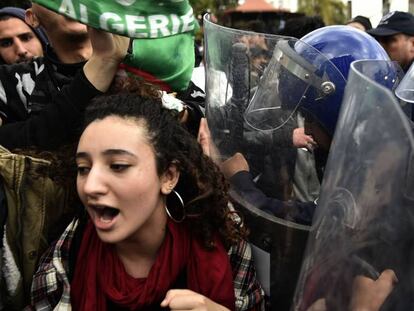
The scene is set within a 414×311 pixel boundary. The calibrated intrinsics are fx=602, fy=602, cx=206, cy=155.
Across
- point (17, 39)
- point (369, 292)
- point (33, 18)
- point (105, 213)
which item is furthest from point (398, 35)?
point (369, 292)

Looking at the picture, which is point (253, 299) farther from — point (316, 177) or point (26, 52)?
point (26, 52)

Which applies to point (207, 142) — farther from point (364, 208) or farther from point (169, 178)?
point (364, 208)

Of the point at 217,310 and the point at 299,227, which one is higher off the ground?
the point at 299,227

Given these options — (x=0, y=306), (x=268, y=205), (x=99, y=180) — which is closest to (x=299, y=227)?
(x=268, y=205)

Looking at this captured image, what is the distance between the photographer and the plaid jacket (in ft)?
5.92

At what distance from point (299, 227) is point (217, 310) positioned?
34 cm

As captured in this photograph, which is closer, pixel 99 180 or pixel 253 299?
pixel 99 180

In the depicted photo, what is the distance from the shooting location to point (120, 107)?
71.7 inches

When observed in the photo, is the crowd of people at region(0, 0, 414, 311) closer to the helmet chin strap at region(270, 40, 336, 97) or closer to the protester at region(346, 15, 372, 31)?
the helmet chin strap at region(270, 40, 336, 97)

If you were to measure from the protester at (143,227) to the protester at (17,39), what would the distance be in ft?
9.08

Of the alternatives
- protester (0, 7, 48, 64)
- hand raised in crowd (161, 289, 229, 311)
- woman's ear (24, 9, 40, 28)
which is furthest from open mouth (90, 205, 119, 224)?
protester (0, 7, 48, 64)

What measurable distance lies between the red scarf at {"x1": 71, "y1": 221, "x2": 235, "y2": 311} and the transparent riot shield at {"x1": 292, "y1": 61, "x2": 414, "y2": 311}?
0.49 meters

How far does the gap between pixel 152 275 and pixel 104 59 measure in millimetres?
681

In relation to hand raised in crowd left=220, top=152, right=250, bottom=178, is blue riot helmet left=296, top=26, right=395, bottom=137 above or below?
above
